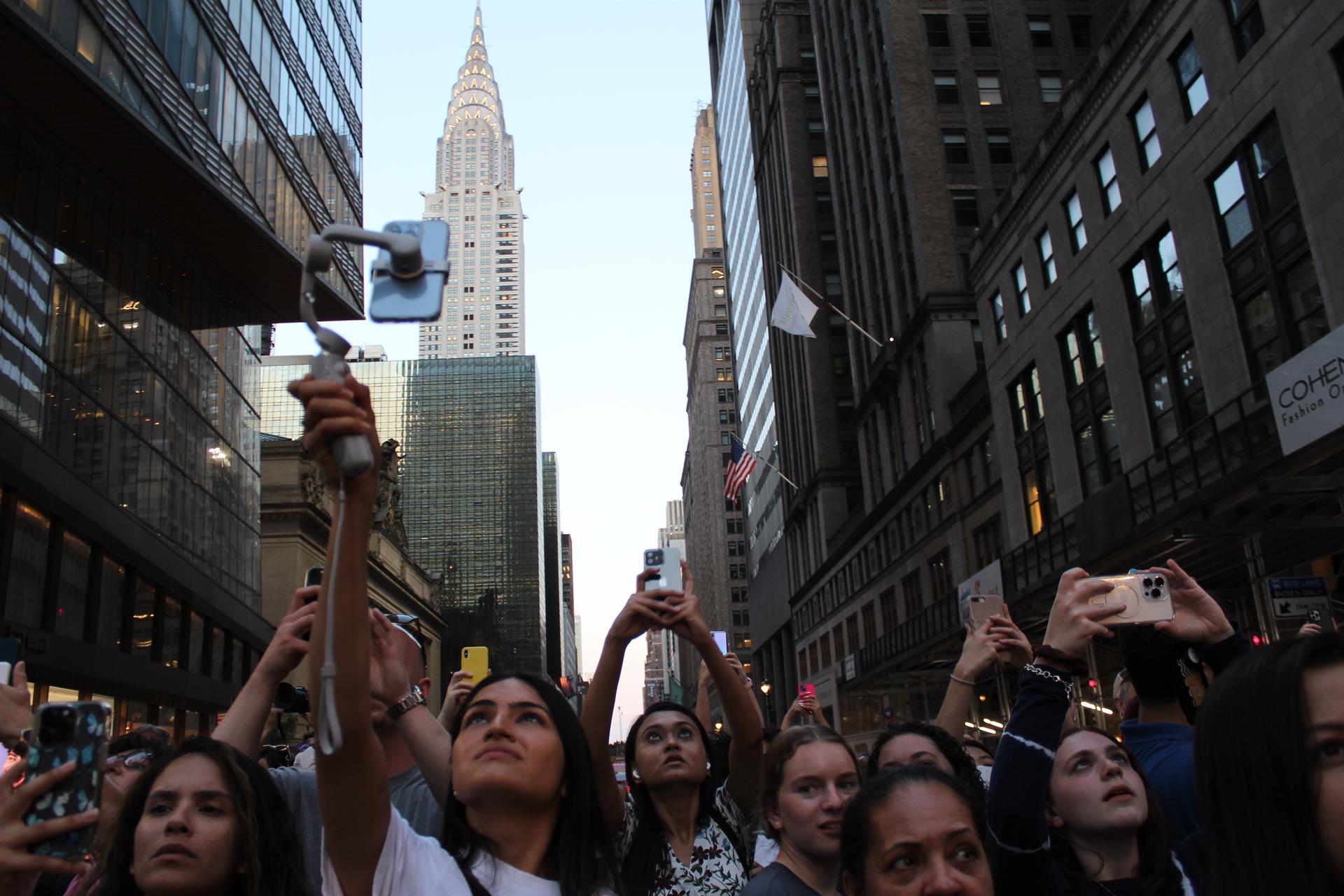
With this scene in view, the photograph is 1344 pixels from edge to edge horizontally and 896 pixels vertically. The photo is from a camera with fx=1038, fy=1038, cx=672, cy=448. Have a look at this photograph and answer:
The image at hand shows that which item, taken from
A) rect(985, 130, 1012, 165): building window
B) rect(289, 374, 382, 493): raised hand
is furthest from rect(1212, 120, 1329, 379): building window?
rect(985, 130, 1012, 165): building window

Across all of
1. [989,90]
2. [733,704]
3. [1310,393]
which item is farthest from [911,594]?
[733,704]

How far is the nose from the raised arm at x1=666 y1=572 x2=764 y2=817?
150 cm

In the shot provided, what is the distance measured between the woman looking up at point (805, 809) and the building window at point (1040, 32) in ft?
156

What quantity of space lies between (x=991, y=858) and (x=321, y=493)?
54.5 meters

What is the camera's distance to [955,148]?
4391 centimetres

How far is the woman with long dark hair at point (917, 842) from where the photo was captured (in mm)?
3148

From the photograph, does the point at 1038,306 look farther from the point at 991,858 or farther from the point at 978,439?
the point at 991,858

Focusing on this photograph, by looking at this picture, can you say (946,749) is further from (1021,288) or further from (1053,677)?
(1021,288)

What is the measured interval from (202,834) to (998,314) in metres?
32.8

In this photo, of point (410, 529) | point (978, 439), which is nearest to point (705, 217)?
point (410, 529)

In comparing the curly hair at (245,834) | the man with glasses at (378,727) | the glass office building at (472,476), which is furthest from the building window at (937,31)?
the glass office building at (472,476)

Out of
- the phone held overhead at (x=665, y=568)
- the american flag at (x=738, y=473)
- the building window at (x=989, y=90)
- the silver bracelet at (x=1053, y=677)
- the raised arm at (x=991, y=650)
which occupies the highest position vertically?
the building window at (x=989, y=90)

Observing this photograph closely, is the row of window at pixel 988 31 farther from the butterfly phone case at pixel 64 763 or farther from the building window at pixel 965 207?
the butterfly phone case at pixel 64 763

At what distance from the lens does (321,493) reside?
5441 centimetres
